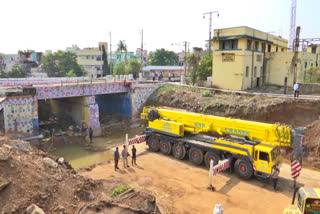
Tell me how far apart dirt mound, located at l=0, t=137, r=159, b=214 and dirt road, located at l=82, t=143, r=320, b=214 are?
2819mm

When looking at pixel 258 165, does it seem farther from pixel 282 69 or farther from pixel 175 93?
pixel 282 69

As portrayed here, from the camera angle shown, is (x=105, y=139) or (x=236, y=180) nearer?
(x=236, y=180)

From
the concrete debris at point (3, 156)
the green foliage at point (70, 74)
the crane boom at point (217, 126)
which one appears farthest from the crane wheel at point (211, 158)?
the green foliage at point (70, 74)

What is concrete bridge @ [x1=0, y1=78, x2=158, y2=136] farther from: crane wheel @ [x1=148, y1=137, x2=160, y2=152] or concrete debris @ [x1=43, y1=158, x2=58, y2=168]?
concrete debris @ [x1=43, y1=158, x2=58, y2=168]

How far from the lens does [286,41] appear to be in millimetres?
41625

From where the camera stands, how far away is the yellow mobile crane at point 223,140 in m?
13.5

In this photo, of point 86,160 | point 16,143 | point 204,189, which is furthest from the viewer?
point 86,160

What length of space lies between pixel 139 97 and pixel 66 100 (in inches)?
344

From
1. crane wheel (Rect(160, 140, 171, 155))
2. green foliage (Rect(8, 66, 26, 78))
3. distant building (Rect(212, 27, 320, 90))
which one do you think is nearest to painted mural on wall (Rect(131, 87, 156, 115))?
distant building (Rect(212, 27, 320, 90))

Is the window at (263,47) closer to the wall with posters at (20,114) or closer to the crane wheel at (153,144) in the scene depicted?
the crane wheel at (153,144)

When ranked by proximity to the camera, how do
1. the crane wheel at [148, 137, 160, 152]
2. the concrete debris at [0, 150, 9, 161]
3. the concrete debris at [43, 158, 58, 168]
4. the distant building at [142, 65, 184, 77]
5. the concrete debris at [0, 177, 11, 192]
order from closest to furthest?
the concrete debris at [0, 177, 11, 192] → the concrete debris at [0, 150, 9, 161] → the concrete debris at [43, 158, 58, 168] → the crane wheel at [148, 137, 160, 152] → the distant building at [142, 65, 184, 77]

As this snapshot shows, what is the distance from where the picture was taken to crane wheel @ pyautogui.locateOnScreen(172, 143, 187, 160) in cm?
1738

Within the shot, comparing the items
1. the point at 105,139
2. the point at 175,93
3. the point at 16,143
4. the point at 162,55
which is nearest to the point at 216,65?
the point at 175,93

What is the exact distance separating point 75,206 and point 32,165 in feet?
8.30
